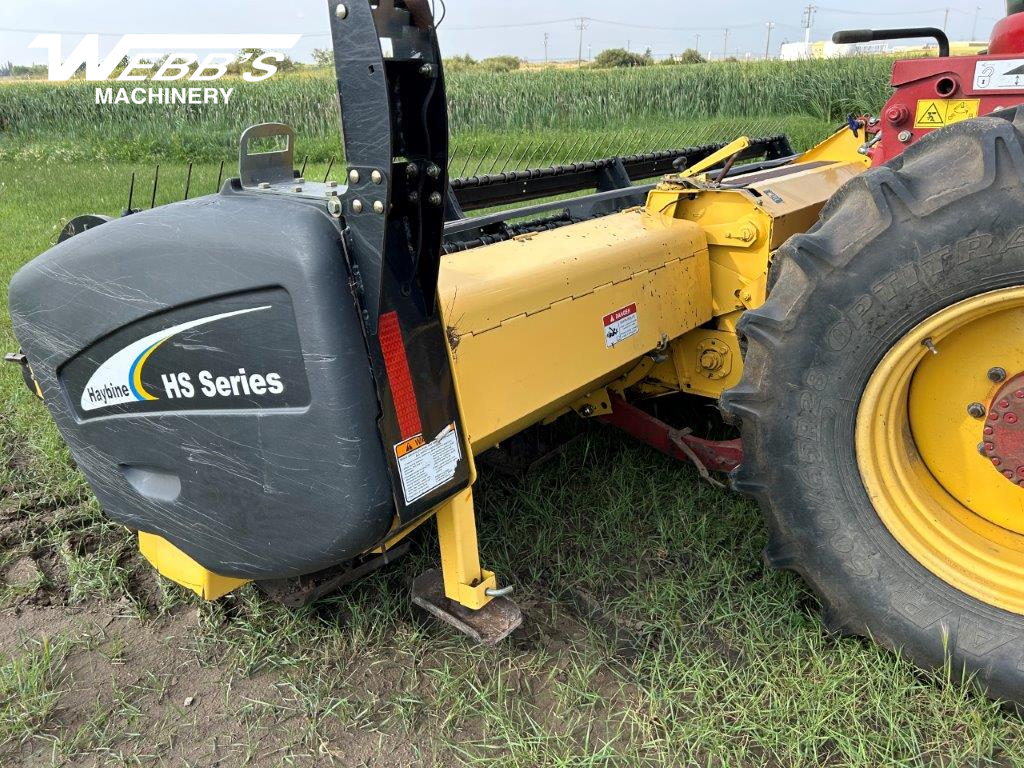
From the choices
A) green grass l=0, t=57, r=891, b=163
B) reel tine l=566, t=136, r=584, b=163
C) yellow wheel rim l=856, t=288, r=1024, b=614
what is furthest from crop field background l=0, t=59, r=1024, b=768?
green grass l=0, t=57, r=891, b=163

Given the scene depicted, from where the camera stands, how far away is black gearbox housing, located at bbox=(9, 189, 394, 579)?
5.27 ft

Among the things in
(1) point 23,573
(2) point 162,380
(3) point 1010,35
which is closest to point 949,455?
(3) point 1010,35

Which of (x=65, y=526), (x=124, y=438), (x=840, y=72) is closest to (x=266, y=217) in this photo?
(x=124, y=438)

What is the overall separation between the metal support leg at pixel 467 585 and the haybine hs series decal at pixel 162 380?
508 millimetres

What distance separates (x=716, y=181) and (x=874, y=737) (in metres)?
1.60

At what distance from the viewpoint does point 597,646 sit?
215cm

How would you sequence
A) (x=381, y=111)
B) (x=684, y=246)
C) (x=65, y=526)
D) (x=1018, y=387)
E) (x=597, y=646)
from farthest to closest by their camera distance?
(x=65, y=526)
(x=684, y=246)
(x=597, y=646)
(x=1018, y=387)
(x=381, y=111)

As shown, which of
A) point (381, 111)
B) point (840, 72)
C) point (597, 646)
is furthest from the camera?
point (840, 72)

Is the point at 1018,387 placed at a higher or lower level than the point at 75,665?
higher

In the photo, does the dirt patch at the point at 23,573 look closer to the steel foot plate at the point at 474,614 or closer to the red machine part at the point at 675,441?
the steel foot plate at the point at 474,614

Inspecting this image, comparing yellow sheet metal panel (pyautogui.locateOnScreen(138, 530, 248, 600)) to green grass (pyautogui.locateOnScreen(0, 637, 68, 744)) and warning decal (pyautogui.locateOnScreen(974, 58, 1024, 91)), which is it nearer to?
green grass (pyautogui.locateOnScreen(0, 637, 68, 744))

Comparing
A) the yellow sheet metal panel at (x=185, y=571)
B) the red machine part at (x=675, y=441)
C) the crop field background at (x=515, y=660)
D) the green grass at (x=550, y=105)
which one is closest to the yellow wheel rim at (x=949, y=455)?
the crop field background at (x=515, y=660)

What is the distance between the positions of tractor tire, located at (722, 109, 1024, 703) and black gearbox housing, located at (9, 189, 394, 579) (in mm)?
925

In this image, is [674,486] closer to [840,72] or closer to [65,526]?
[65,526]
